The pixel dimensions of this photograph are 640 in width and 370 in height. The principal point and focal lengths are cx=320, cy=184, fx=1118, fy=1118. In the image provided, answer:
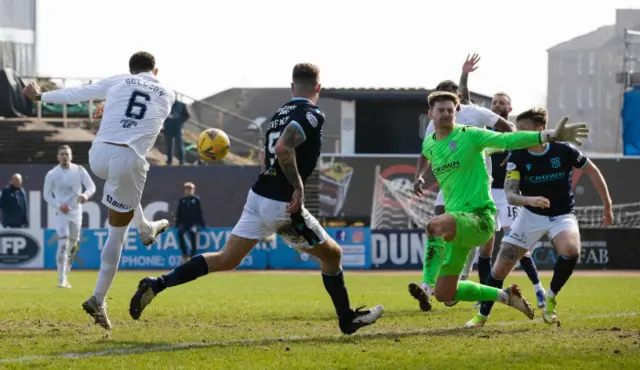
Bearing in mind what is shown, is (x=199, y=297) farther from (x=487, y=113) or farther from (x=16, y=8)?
(x=16, y=8)

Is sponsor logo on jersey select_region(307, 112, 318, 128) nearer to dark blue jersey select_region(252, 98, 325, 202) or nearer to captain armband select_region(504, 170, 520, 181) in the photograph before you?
dark blue jersey select_region(252, 98, 325, 202)

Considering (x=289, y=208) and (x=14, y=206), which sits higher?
(x=289, y=208)

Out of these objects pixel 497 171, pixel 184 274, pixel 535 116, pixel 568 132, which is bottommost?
pixel 184 274

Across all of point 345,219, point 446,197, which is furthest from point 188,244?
point 446,197

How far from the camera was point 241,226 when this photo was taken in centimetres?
956

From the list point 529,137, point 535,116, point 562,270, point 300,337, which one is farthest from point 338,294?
point 535,116

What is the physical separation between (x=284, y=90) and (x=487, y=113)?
157 ft

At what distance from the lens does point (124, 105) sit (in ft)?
33.9

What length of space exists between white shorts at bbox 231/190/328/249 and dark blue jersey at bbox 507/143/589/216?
2.67 m

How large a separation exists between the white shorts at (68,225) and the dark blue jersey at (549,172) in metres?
10.6

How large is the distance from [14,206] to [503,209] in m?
18.0

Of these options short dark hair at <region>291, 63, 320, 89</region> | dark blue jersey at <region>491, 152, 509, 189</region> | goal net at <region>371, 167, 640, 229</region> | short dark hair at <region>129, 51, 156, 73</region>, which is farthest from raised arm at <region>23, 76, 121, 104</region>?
goal net at <region>371, 167, 640, 229</region>

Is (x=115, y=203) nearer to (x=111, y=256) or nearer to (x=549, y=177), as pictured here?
(x=111, y=256)

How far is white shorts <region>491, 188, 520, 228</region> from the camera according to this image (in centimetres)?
1444
